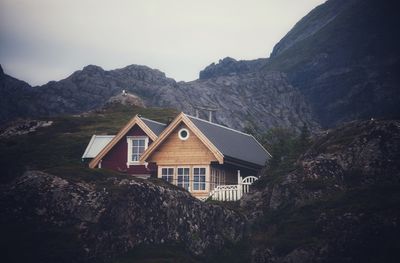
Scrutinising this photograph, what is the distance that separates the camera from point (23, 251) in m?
28.9

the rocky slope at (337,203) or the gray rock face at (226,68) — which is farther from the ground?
the gray rock face at (226,68)

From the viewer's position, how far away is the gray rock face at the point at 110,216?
3020 centimetres

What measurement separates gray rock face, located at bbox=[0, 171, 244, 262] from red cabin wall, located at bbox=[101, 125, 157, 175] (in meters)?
13.1

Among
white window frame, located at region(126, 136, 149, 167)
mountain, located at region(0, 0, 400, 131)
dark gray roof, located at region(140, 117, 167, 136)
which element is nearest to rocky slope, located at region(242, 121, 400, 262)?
dark gray roof, located at region(140, 117, 167, 136)

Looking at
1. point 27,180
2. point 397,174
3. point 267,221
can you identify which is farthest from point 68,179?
point 397,174

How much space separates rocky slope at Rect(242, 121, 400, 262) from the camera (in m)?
29.3

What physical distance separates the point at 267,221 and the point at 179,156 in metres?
12.1

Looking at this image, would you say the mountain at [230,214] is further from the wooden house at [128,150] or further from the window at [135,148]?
the window at [135,148]

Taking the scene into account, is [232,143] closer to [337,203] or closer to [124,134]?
[124,134]

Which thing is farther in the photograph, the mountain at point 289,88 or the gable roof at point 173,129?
the mountain at point 289,88

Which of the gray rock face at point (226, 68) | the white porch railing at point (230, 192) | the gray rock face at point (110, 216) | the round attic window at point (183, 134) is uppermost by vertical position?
the gray rock face at point (226, 68)

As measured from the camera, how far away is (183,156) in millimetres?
45000

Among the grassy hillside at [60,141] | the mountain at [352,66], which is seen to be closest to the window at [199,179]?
the grassy hillside at [60,141]

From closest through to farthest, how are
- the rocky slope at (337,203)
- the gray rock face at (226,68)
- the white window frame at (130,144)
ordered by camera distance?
the rocky slope at (337,203)
the white window frame at (130,144)
the gray rock face at (226,68)
